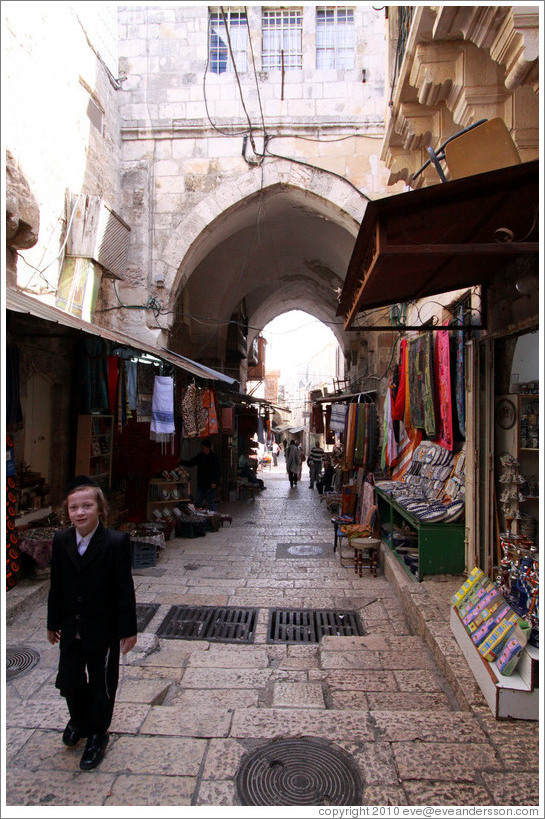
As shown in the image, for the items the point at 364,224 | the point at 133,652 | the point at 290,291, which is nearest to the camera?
the point at 364,224

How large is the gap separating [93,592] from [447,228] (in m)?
3.30

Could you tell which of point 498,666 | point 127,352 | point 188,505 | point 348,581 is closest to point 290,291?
point 188,505

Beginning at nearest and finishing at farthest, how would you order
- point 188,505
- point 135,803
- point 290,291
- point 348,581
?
point 135,803 < point 348,581 < point 188,505 < point 290,291

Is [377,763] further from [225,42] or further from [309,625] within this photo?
[225,42]

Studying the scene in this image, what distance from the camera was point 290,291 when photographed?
18.5 meters

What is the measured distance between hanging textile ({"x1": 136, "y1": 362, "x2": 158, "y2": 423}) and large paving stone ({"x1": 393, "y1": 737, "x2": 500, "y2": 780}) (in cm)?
571

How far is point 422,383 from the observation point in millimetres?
6609

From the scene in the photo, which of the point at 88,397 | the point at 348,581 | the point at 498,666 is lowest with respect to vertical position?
the point at 348,581

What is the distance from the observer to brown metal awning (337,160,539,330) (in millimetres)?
3025

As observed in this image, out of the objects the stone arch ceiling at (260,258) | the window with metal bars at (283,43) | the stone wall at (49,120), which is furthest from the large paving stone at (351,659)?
the window with metal bars at (283,43)

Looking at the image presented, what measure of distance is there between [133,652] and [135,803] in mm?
2065

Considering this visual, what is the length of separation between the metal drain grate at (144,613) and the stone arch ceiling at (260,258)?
250 inches

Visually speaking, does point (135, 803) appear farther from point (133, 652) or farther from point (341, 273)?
point (341, 273)

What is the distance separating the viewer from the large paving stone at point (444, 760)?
8.35 ft
